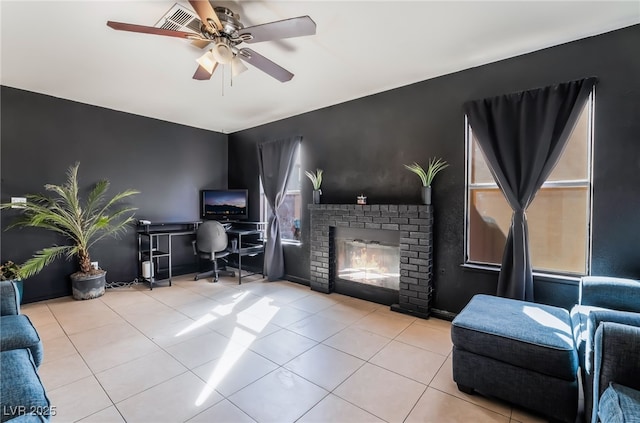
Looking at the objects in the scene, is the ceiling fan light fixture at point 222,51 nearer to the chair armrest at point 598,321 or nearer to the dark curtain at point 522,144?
the dark curtain at point 522,144

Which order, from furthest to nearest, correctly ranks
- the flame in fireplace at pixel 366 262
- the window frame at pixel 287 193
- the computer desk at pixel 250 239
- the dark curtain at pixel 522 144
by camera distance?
the computer desk at pixel 250 239 < the window frame at pixel 287 193 < the flame in fireplace at pixel 366 262 < the dark curtain at pixel 522 144

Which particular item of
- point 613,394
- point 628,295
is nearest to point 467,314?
point 613,394

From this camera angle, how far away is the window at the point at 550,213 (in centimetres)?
245

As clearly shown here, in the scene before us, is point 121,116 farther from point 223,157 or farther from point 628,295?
point 628,295

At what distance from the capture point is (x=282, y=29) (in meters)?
1.89

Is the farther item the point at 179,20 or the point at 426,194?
the point at 426,194

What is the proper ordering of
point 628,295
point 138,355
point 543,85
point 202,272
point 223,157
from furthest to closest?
1. point 223,157
2. point 202,272
3. point 543,85
4. point 138,355
5. point 628,295

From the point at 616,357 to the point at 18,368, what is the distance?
9.11ft

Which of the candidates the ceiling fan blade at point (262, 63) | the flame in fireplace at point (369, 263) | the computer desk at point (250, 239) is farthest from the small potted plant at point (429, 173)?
the computer desk at point (250, 239)

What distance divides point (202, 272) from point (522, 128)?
500cm

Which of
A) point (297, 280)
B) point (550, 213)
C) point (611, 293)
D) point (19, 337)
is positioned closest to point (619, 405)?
point (611, 293)

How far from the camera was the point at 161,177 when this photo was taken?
472 cm

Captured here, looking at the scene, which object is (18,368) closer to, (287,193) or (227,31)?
(227,31)

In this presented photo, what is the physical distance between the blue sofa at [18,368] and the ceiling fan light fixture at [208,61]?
2110mm
